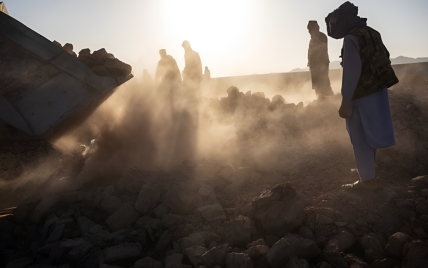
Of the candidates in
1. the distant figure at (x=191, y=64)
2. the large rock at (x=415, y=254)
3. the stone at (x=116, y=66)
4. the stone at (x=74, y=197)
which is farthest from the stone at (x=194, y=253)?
the distant figure at (x=191, y=64)

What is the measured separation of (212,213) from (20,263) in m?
1.91

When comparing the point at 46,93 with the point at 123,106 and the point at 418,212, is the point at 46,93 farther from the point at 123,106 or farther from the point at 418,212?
the point at 418,212

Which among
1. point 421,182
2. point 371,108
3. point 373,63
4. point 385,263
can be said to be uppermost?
point 373,63

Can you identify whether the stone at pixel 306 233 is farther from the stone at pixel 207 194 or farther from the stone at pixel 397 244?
the stone at pixel 207 194

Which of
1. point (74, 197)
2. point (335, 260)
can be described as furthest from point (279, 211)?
point (74, 197)

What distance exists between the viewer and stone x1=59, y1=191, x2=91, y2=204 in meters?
3.26

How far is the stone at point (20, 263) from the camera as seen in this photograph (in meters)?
2.23

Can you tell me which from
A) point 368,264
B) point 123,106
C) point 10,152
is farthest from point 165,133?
Result: point 368,264

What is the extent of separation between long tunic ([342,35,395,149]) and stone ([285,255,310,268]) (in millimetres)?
1492

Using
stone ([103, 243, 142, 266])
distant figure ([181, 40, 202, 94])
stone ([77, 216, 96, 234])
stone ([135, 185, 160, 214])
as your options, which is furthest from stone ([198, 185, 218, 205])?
distant figure ([181, 40, 202, 94])

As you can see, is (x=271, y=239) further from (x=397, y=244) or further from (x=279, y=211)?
(x=397, y=244)

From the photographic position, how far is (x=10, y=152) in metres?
4.00

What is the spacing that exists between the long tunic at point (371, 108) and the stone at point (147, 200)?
2608 millimetres

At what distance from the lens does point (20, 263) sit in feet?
7.43
